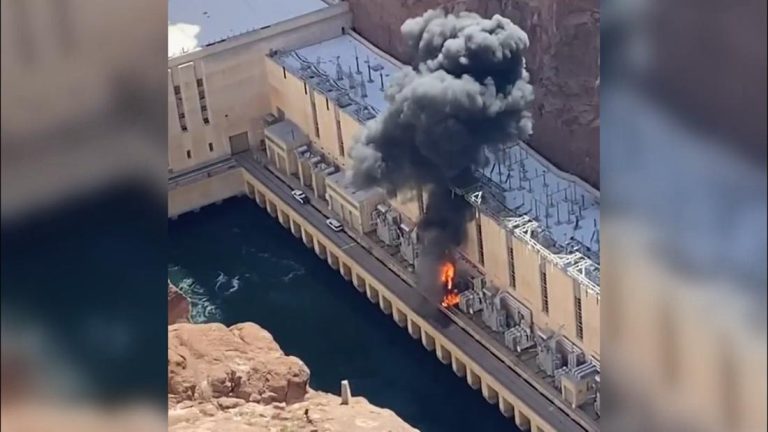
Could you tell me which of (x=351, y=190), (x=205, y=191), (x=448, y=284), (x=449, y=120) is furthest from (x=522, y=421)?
(x=205, y=191)

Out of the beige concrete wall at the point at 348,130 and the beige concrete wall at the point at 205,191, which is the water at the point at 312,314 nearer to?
the beige concrete wall at the point at 205,191

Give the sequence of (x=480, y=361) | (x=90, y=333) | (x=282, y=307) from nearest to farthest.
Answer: (x=90, y=333)
(x=480, y=361)
(x=282, y=307)

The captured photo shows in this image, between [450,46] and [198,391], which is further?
[450,46]

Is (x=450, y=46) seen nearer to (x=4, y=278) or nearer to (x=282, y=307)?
(x=282, y=307)

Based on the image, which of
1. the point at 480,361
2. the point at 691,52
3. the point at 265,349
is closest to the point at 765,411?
the point at 691,52

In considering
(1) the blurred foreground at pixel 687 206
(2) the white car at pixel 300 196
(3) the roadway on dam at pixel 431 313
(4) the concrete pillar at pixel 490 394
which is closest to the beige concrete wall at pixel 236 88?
(3) the roadway on dam at pixel 431 313

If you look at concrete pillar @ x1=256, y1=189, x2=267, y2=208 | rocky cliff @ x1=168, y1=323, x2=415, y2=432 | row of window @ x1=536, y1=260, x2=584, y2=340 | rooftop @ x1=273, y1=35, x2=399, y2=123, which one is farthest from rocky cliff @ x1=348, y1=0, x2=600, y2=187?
rocky cliff @ x1=168, y1=323, x2=415, y2=432

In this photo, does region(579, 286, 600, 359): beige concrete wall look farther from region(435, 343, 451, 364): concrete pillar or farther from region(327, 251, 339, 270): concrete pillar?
region(327, 251, 339, 270): concrete pillar
